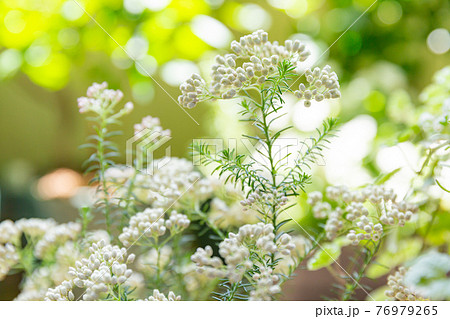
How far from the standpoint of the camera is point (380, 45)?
127cm

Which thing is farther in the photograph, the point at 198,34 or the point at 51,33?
the point at 51,33

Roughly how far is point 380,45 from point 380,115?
45 cm

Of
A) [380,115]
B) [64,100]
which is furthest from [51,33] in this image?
[380,115]

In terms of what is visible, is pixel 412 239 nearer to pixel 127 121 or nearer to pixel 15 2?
pixel 15 2

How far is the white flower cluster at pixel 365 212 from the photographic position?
0.39m

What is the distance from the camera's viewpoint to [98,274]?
34 cm

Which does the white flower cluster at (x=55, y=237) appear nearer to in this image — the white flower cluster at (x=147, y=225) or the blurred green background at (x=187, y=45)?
the white flower cluster at (x=147, y=225)

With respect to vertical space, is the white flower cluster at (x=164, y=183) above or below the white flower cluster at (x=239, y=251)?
above

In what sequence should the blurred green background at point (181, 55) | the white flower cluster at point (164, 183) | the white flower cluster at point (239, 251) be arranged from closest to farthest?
the white flower cluster at point (239, 251), the white flower cluster at point (164, 183), the blurred green background at point (181, 55)

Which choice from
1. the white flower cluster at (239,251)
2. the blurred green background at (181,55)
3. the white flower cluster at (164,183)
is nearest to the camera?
the white flower cluster at (239,251)

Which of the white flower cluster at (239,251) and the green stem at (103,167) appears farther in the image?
the green stem at (103,167)

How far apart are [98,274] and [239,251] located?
12 centimetres

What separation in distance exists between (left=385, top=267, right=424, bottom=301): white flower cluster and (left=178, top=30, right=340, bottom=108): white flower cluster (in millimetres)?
183

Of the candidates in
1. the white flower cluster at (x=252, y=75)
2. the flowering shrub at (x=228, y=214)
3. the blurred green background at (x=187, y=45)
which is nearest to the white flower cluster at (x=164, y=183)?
the flowering shrub at (x=228, y=214)
